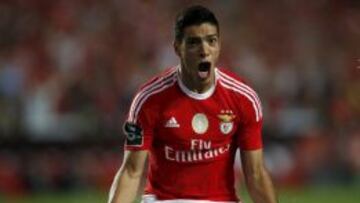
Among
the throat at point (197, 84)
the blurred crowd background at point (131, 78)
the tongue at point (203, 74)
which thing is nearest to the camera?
the tongue at point (203, 74)

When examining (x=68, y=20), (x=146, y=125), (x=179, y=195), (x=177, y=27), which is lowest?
(x=179, y=195)

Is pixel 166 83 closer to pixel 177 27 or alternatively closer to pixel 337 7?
pixel 177 27

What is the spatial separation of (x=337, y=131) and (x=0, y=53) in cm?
461

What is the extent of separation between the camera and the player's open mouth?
21.7 feet

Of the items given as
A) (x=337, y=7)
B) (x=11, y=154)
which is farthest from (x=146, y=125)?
(x=337, y=7)

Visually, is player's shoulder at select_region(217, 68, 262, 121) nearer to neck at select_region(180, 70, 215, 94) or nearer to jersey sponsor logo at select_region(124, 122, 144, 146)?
neck at select_region(180, 70, 215, 94)

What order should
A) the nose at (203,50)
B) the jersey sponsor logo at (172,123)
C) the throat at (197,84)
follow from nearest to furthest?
the nose at (203,50), the throat at (197,84), the jersey sponsor logo at (172,123)

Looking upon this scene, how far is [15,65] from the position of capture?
50.2 ft

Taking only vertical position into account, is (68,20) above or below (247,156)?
above

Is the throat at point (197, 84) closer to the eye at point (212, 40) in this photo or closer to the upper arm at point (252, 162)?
the eye at point (212, 40)

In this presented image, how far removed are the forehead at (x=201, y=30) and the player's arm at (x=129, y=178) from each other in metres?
0.79

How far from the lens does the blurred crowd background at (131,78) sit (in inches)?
571


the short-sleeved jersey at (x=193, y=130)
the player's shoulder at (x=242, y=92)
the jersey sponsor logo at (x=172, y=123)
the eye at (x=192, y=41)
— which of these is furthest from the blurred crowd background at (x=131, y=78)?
the eye at (x=192, y=41)

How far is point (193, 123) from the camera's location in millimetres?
6934
